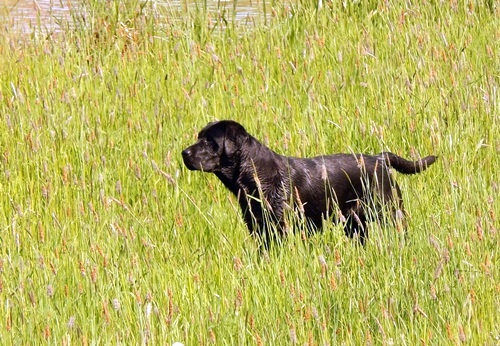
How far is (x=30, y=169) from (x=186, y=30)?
2.71 metres

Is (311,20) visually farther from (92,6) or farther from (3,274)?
(3,274)

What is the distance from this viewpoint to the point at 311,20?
7777mm

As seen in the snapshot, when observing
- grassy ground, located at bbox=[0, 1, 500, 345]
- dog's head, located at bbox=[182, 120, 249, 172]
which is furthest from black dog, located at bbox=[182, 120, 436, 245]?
grassy ground, located at bbox=[0, 1, 500, 345]

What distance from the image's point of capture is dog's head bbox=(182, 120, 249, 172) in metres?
5.01

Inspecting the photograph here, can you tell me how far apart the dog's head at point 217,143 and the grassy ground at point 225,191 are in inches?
7.6

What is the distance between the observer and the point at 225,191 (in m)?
5.34

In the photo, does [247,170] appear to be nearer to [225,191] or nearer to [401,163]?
[225,191]

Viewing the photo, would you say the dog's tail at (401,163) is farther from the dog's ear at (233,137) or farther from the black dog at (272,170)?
the dog's ear at (233,137)

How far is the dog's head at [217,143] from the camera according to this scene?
5008 millimetres

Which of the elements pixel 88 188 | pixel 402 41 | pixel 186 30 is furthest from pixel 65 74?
pixel 402 41

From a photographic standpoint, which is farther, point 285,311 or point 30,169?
point 30,169

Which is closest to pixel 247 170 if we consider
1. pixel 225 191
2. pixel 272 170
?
pixel 272 170

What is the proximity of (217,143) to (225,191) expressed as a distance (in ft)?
1.34

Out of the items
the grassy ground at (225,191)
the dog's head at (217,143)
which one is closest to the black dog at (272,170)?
the dog's head at (217,143)
